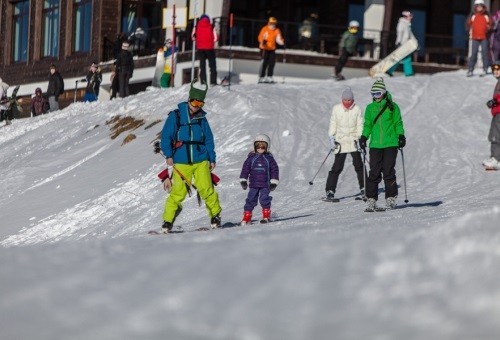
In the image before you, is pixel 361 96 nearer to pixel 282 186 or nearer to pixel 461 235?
pixel 282 186

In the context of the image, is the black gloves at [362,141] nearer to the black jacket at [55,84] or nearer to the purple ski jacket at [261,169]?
the purple ski jacket at [261,169]

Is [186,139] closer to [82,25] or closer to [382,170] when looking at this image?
[382,170]

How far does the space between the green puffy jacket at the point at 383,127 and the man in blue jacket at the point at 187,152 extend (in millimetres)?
2351

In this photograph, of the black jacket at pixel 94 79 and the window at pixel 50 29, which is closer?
the black jacket at pixel 94 79

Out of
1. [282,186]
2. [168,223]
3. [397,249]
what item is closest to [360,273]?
[397,249]

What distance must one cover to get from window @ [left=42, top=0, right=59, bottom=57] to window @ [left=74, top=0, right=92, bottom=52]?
1.16 metres

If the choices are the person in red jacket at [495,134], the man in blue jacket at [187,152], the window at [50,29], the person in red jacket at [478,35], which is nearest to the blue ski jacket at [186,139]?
the man in blue jacket at [187,152]

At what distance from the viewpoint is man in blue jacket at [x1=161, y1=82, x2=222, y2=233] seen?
551 inches

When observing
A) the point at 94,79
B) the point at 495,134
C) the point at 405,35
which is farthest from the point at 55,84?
the point at 495,134

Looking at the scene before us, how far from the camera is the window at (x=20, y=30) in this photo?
1731 inches

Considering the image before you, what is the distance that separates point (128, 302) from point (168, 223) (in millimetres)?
7825

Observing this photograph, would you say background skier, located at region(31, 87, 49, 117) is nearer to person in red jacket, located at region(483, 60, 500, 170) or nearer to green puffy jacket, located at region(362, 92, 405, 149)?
person in red jacket, located at region(483, 60, 500, 170)

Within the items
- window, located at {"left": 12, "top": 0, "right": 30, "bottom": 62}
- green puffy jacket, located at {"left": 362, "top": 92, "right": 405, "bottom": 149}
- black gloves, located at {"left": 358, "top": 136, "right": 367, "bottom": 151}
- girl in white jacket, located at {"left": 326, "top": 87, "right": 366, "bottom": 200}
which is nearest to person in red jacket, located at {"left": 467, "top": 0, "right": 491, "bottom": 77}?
girl in white jacket, located at {"left": 326, "top": 87, "right": 366, "bottom": 200}

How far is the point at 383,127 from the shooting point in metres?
15.6
